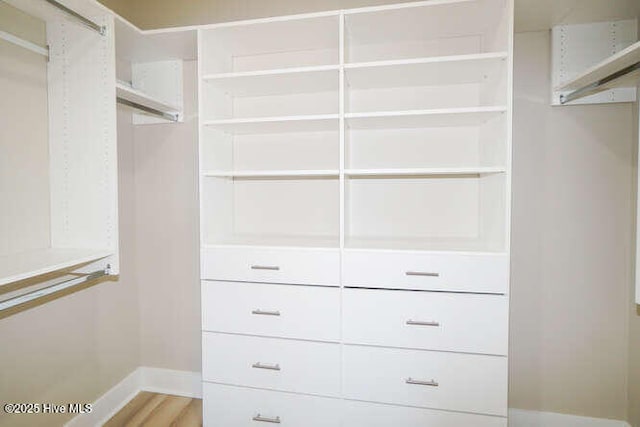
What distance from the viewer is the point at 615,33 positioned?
182 centimetres

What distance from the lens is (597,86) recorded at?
1613 millimetres

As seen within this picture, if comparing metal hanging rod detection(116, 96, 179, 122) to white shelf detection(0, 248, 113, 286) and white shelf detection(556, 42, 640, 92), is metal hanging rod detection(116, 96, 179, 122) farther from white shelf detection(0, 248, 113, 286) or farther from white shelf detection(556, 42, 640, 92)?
white shelf detection(556, 42, 640, 92)

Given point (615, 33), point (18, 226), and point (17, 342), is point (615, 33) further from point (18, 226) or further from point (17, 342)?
point (17, 342)

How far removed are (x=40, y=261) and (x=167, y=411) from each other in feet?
4.07

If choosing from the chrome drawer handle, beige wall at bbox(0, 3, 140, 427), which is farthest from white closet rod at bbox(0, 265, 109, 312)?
the chrome drawer handle

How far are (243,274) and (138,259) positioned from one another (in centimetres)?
99

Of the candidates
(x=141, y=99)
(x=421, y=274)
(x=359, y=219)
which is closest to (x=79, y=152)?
(x=141, y=99)

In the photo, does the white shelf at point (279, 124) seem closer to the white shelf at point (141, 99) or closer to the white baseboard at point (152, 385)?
the white shelf at point (141, 99)

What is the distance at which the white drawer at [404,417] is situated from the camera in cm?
162

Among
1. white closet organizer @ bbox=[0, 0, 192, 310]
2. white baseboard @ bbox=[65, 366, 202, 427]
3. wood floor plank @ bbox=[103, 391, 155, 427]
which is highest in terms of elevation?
white closet organizer @ bbox=[0, 0, 192, 310]

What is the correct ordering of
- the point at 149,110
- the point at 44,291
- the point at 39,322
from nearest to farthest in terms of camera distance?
the point at 44,291 < the point at 39,322 < the point at 149,110

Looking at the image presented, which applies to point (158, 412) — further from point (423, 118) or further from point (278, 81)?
point (423, 118)

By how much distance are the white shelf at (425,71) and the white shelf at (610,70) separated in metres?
0.34

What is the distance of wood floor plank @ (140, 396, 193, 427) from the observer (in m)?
2.08
